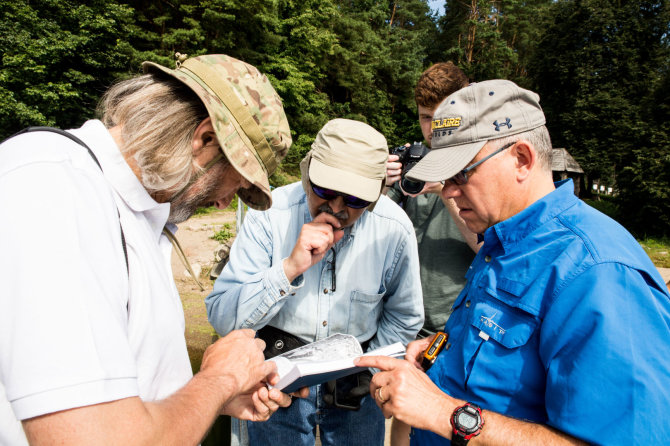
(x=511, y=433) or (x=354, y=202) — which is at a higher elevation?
(x=354, y=202)

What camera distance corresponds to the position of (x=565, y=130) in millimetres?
25984

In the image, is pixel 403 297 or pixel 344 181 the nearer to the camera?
pixel 344 181

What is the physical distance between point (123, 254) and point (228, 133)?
52cm

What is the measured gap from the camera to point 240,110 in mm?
1306

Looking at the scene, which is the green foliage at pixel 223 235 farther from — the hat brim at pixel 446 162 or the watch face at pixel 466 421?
the watch face at pixel 466 421

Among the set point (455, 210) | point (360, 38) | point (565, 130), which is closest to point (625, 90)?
point (565, 130)

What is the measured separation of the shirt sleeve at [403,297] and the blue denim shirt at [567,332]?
23.1 inches

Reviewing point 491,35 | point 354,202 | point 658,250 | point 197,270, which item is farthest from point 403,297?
point 491,35

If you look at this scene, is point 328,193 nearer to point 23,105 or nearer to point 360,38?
point 23,105

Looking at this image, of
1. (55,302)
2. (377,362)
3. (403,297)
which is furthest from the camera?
(403,297)

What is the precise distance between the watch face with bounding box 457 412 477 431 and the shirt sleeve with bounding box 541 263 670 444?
22cm

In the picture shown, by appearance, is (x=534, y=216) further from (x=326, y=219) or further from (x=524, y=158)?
(x=326, y=219)

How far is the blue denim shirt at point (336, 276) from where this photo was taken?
6.39 feet

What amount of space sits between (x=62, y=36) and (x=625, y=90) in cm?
3093
